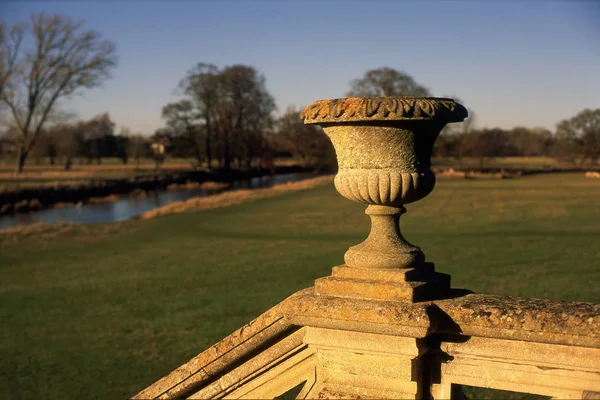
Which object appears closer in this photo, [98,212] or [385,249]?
[385,249]

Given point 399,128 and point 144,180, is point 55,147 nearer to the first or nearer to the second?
point 144,180

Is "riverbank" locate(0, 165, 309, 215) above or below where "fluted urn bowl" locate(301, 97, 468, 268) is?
below

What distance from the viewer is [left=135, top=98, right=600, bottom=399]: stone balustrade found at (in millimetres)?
2479

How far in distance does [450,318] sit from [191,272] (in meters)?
12.3

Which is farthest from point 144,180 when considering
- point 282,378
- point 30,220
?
point 282,378

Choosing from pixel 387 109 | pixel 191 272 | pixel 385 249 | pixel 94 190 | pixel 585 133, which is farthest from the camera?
pixel 585 133

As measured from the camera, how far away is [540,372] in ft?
8.21

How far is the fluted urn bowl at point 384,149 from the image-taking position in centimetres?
264

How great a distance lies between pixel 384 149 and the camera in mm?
2766

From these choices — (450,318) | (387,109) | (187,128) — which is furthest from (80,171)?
(450,318)

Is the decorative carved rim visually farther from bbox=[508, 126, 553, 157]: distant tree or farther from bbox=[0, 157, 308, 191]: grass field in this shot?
bbox=[508, 126, 553, 157]: distant tree

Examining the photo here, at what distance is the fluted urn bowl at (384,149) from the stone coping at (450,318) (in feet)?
1.04

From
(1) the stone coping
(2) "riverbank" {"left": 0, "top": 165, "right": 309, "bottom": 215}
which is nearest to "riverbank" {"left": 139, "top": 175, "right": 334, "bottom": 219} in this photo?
(2) "riverbank" {"left": 0, "top": 165, "right": 309, "bottom": 215}

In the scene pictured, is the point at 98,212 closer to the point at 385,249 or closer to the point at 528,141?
the point at 385,249
